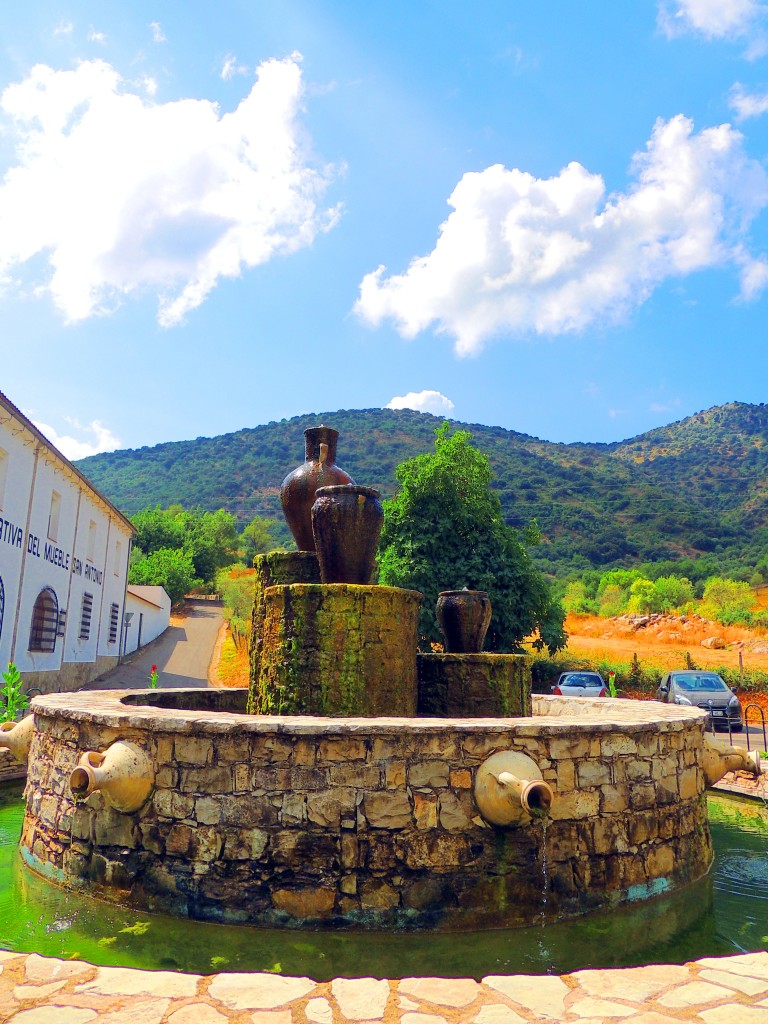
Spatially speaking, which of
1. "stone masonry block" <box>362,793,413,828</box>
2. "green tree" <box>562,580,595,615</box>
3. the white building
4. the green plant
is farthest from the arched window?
"green tree" <box>562,580,595,615</box>

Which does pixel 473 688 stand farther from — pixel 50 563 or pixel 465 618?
pixel 50 563

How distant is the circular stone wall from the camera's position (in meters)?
3.96

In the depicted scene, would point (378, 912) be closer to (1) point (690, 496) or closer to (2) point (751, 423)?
(1) point (690, 496)

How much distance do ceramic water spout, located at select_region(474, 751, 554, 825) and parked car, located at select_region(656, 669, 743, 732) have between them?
10.1 metres

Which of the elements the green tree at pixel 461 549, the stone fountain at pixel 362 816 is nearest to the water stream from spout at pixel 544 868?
the stone fountain at pixel 362 816

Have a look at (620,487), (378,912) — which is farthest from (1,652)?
(620,487)

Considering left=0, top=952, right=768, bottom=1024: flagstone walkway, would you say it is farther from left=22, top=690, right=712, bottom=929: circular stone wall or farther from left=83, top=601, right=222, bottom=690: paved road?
left=83, top=601, right=222, bottom=690: paved road

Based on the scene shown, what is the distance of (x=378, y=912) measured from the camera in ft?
12.8

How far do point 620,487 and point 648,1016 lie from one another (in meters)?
81.0

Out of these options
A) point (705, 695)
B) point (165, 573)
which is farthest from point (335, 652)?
point (165, 573)

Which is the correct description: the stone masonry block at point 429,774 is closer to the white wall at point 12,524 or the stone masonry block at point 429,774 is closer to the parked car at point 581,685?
the parked car at point 581,685

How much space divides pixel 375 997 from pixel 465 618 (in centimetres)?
496

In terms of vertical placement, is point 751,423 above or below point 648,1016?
above

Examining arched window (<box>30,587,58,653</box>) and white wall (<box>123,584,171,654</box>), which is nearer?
arched window (<box>30,587,58,653</box>)
